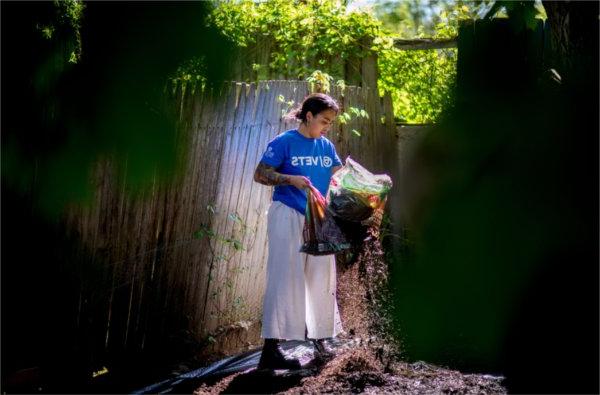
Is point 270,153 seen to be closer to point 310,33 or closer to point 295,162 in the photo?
point 295,162

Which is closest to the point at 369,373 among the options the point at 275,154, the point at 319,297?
the point at 319,297

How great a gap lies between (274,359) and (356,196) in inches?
44.6

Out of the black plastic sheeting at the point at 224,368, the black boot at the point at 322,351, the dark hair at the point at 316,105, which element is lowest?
the black plastic sheeting at the point at 224,368

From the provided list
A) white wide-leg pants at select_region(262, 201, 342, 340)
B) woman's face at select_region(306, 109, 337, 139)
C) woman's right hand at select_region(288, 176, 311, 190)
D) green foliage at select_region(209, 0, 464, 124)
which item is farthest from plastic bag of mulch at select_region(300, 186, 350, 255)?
green foliage at select_region(209, 0, 464, 124)

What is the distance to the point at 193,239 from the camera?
16.2 feet

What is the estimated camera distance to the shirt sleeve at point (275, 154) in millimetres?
4711

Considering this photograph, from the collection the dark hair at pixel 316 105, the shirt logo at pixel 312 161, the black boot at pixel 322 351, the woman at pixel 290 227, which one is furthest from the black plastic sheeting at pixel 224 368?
the dark hair at pixel 316 105

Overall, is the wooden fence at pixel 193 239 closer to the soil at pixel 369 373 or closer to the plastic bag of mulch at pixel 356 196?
the soil at pixel 369 373

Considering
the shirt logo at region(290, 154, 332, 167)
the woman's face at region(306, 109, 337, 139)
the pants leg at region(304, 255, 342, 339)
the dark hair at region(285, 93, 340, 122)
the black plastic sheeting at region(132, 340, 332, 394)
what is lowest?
the black plastic sheeting at region(132, 340, 332, 394)

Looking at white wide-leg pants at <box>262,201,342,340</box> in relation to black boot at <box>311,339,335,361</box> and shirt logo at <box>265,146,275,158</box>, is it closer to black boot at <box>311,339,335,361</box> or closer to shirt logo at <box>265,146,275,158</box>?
black boot at <box>311,339,335,361</box>

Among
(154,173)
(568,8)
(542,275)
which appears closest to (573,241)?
(542,275)

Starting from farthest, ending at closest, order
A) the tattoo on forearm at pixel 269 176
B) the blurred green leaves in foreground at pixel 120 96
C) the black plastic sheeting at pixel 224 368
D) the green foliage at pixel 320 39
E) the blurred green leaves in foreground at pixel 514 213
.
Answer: the green foliage at pixel 320 39, the tattoo on forearm at pixel 269 176, the black plastic sheeting at pixel 224 368, the blurred green leaves in foreground at pixel 120 96, the blurred green leaves in foreground at pixel 514 213

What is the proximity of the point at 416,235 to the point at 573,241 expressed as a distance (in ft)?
0.87

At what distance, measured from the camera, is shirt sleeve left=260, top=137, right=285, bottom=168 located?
15.5ft
